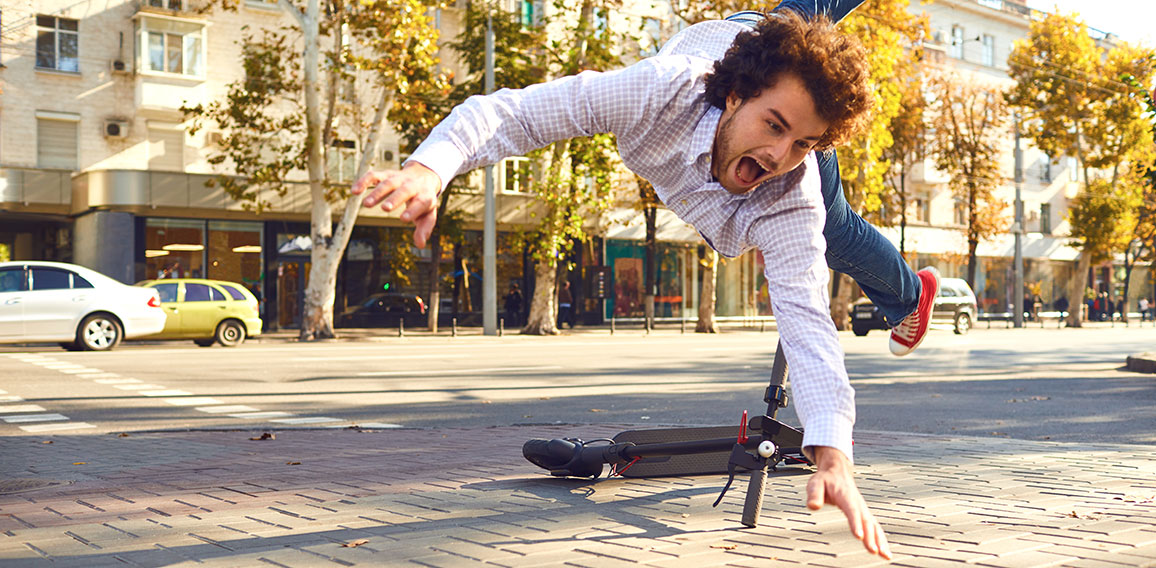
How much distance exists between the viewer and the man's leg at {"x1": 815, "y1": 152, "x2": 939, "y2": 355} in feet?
13.8

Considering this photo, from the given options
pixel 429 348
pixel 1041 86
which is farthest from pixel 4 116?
pixel 1041 86

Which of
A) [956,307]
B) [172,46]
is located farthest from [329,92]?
[956,307]

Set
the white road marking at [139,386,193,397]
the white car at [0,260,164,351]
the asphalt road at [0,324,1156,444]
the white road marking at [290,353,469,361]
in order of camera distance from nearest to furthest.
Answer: the asphalt road at [0,324,1156,444]
the white road marking at [139,386,193,397]
the white road marking at [290,353,469,361]
the white car at [0,260,164,351]

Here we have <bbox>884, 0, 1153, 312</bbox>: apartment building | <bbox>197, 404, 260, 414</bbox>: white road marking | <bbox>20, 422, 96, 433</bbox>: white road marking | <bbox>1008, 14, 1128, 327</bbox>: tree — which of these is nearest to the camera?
<bbox>20, 422, 96, 433</bbox>: white road marking

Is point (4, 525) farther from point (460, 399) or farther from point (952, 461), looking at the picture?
point (460, 399)

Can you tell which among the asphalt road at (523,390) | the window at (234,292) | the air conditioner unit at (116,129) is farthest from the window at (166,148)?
the asphalt road at (523,390)

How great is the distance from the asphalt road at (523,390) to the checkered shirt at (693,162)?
559 cm

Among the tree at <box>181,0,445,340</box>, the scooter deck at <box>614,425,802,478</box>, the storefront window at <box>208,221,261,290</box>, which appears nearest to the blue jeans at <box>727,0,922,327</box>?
the scooter deck at <box>614,425,802,478</box>

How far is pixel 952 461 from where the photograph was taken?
6.10m

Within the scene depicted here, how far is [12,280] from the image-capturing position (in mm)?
18203

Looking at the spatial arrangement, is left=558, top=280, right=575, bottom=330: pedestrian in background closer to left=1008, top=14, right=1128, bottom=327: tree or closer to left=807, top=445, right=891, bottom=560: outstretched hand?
left=1008, top=14, right=1128, bottom=327: tree

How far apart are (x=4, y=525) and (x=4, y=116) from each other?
28.9 m

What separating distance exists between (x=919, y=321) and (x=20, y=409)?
310 inches

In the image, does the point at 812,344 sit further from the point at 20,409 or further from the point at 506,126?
the point at 20,409
